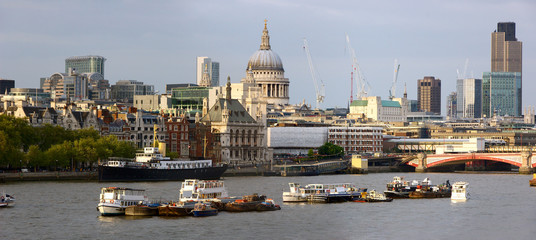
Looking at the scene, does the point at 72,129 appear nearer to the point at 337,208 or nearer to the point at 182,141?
the point at 182,141

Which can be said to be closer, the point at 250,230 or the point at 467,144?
the point at 250,230

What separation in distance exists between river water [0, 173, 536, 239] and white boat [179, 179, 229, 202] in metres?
4.12

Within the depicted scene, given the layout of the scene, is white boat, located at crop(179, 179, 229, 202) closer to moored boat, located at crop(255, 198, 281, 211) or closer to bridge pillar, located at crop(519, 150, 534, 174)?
moored boat, located at crop(255, 198, 281, 211)

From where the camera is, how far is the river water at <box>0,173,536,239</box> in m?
69.4

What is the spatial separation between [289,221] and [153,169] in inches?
1679

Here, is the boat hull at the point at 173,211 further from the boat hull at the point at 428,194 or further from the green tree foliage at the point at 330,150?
the green tree foliage at the point at 330,150

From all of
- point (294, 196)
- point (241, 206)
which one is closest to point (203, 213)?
point (241, 206)

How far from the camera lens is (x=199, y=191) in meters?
83.4

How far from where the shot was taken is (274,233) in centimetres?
6975

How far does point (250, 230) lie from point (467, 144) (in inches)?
4913

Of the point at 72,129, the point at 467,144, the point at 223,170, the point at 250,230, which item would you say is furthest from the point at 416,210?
the point at 467,144

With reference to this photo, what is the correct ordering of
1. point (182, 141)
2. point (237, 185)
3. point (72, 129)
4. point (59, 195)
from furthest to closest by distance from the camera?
point (182, 141) < point (72, 129) < point (237, 185) < point (59, 195)

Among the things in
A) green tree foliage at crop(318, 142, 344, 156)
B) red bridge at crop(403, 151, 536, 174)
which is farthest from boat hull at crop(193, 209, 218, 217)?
green tree foliage at crop(318, 142, 344, 156)

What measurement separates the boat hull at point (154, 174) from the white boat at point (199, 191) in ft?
97.3
